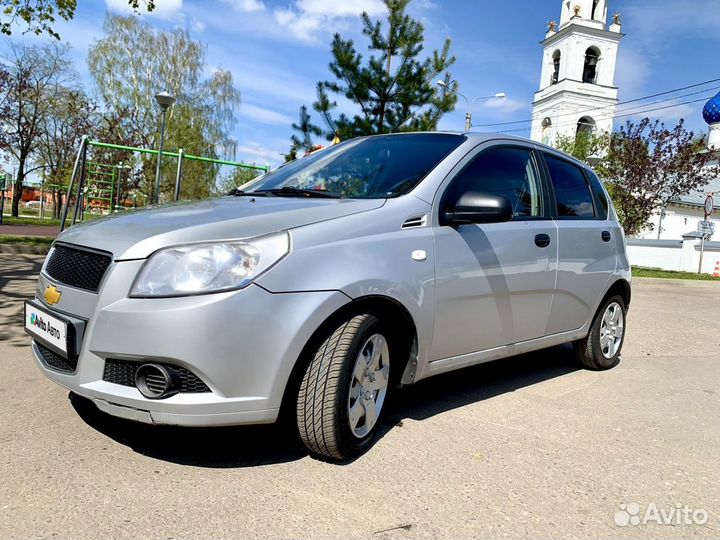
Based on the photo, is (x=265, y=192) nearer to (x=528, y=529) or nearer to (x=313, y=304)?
(x=313, y=304)

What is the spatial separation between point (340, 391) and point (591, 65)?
55064 millimetres

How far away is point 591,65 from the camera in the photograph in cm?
5056

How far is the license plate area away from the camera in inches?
98.4

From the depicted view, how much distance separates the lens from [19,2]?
32.6ft

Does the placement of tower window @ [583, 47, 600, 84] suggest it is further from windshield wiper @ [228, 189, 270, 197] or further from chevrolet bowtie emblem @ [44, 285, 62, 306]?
chevrolet bowtie emblem @ [44, 285, 62, 306]

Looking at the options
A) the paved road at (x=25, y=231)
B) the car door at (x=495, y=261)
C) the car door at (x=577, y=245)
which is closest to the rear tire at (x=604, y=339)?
the car door at (x=577, y=245)

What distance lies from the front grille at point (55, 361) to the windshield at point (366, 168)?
4.72ft

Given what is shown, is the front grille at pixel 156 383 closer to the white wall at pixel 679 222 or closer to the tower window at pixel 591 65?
the white wall at pixel 679 222

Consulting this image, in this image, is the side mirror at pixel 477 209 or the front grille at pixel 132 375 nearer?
the front grille at pixel 132 375

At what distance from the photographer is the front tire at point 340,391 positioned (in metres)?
2.56

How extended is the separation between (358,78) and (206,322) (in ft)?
50.3

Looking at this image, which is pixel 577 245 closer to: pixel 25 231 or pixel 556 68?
pixel 25 231

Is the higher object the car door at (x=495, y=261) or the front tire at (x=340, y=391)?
the car door at (x=495, y=261)

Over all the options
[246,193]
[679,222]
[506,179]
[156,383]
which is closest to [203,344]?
[156,383]
